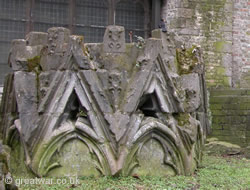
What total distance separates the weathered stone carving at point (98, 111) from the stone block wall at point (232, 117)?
7016 mm

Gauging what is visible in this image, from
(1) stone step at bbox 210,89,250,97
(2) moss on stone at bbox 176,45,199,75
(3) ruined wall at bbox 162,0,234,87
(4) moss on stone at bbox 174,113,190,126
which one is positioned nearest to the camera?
(4) moss on stone at bbox 174,113,190,126

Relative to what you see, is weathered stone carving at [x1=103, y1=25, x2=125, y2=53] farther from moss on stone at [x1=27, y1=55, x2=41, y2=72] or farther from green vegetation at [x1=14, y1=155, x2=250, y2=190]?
green vegetation at [x1=14, y1=155, x2=250, y2=190]

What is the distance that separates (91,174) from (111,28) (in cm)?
175

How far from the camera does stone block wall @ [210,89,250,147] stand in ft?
42.4

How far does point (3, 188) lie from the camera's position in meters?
3.57

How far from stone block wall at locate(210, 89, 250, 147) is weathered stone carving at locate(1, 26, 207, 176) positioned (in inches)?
276

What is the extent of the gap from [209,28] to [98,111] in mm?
10727

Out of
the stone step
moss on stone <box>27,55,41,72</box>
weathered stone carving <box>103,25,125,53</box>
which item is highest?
weathered stone carving <box>103,25,125,53</box>

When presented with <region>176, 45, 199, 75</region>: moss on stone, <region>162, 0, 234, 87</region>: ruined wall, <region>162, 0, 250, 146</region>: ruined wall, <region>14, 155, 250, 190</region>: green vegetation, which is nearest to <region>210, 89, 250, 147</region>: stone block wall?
<region>162, 0, 250, 146</region>: ruined wall

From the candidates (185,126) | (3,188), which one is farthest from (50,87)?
(3,188)

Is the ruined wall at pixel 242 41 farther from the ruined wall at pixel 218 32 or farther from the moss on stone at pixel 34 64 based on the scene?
the moss on stone at pixel 34 64

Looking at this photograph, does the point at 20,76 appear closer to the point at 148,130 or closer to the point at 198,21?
the point at 148,130

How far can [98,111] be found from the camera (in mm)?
5680

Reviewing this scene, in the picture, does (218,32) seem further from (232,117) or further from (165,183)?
(165,183)
